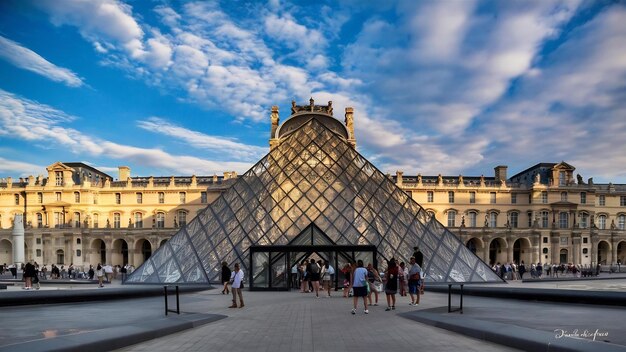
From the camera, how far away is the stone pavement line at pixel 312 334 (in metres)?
7.25

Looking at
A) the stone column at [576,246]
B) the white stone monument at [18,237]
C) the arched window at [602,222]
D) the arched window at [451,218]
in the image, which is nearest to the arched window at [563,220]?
the stone column at [576,246]

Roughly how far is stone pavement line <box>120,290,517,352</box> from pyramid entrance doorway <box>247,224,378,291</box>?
5.69 m

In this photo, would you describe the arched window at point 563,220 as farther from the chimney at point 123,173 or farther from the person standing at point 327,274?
the chimney at point 123,173

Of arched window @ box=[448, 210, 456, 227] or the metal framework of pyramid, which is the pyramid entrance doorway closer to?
the metal framework of pyramid

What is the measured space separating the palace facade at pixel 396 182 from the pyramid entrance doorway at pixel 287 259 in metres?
41.0

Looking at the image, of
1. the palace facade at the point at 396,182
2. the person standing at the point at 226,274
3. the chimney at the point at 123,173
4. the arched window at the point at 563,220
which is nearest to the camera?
the person standing at the point at 226,274

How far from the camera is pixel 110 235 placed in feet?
192

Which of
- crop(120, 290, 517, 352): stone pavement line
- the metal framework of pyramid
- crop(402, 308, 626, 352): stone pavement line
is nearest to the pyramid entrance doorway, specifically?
the metal framework of pyramid

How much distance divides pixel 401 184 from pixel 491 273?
42.0m

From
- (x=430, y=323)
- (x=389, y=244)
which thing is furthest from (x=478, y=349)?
(x=389, y=244)

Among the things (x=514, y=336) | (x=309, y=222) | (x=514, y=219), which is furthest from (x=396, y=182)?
(x=514, y=336)

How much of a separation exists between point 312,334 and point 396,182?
5501 centimetres

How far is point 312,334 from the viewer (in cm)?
827

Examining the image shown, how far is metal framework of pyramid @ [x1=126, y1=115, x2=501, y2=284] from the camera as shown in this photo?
65.5 feet
